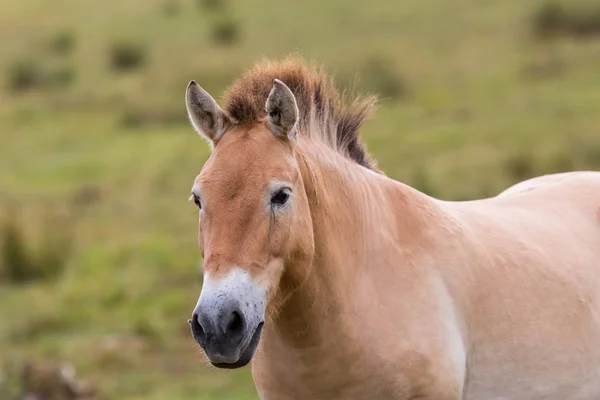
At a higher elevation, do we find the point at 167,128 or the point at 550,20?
the point at 550,20

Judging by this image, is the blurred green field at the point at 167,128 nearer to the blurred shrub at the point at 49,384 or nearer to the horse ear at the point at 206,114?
the blurred shrub at the point at 49,384

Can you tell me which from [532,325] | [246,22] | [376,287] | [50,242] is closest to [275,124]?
[376,287]

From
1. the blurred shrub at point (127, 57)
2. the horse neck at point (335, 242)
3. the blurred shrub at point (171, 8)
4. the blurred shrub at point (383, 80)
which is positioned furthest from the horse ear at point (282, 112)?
the blurred shrub at point (171, 8)

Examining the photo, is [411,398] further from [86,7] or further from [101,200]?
[86,7]

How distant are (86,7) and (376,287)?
70.0 feet

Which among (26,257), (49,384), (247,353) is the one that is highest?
Result: (247,353)

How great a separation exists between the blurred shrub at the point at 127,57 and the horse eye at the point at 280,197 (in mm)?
16826

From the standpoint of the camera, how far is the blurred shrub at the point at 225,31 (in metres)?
21.5

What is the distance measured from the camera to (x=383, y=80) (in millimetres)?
18062

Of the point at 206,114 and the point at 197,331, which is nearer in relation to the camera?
the point at 197,331

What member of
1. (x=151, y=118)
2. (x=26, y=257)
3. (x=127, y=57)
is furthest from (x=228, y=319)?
(x=127, y=57)

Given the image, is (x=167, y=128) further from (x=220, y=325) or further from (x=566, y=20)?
(x=220, y=325)

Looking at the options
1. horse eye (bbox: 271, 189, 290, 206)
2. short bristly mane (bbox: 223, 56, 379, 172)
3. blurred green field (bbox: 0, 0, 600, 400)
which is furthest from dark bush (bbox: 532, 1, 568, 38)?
horse eye (bbox: 271, 189, 290, 206)

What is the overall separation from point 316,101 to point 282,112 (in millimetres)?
640
